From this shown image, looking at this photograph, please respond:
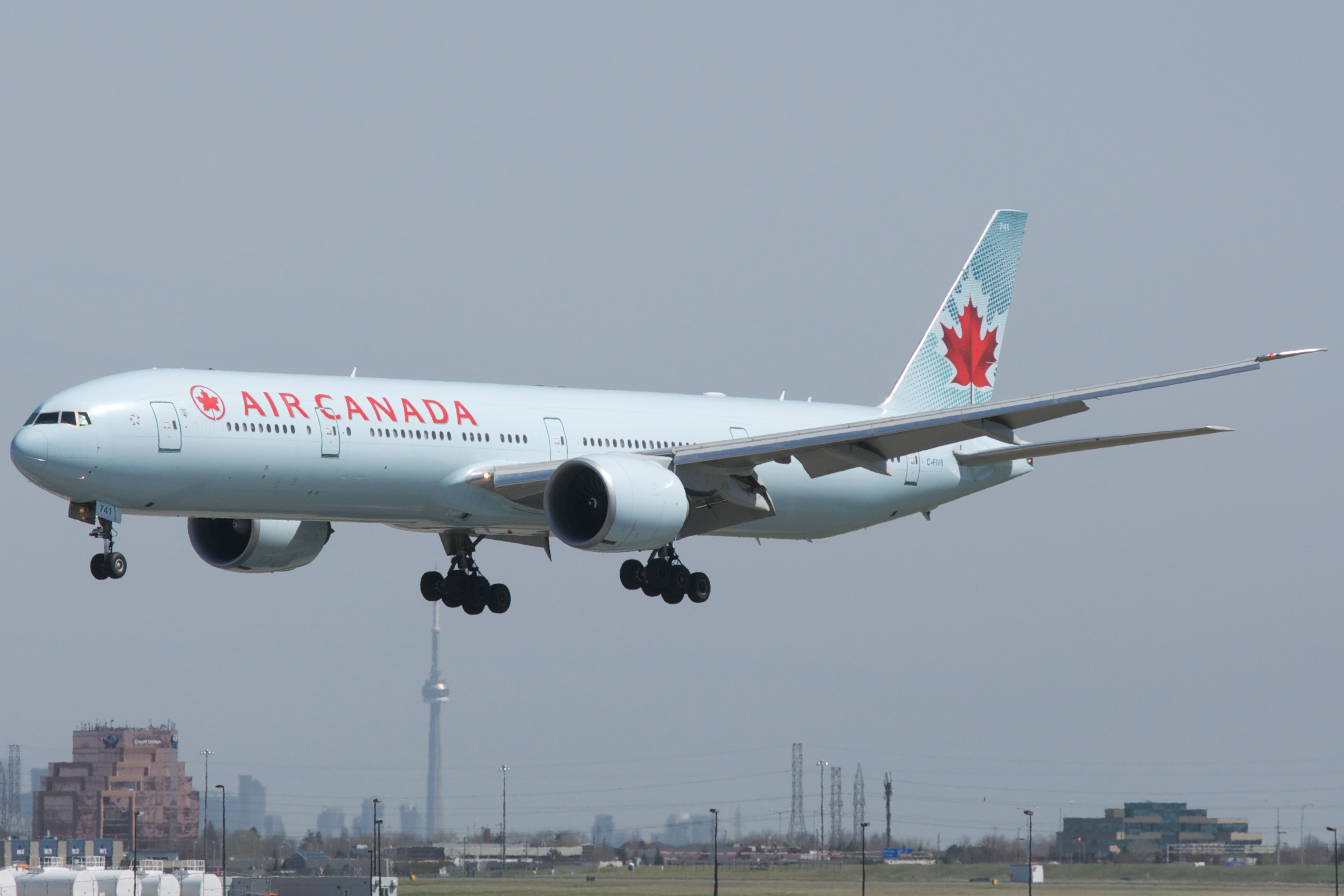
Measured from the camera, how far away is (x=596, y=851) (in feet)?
426

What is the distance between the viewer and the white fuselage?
39750 mm

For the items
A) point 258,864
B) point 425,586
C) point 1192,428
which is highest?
point 1192,428

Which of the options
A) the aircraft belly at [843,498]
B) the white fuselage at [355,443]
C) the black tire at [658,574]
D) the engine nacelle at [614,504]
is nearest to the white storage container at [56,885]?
the white fuselage at [355,443]

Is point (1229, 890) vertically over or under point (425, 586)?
under

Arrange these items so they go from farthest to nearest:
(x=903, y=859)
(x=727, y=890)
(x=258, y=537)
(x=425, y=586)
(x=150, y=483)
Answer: (x=903, y=859)
(x=727, y=890)
(x=425, y=586)
(x=258, y=537)
(x=150, y=483)

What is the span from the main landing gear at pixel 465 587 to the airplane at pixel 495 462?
5 centimetres

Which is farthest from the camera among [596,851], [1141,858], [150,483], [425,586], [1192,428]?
[596,851]

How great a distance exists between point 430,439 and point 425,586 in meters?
9.88

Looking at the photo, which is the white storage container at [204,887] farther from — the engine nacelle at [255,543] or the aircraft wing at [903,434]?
the aircraft wing at [903,434]

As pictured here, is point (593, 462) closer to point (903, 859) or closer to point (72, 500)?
point (72, 500)

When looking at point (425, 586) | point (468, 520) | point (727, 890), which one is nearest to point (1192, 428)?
point (468, 520)

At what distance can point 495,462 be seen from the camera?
46094mm

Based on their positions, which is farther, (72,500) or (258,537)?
(258,537)

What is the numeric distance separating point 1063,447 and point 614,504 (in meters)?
13.6
